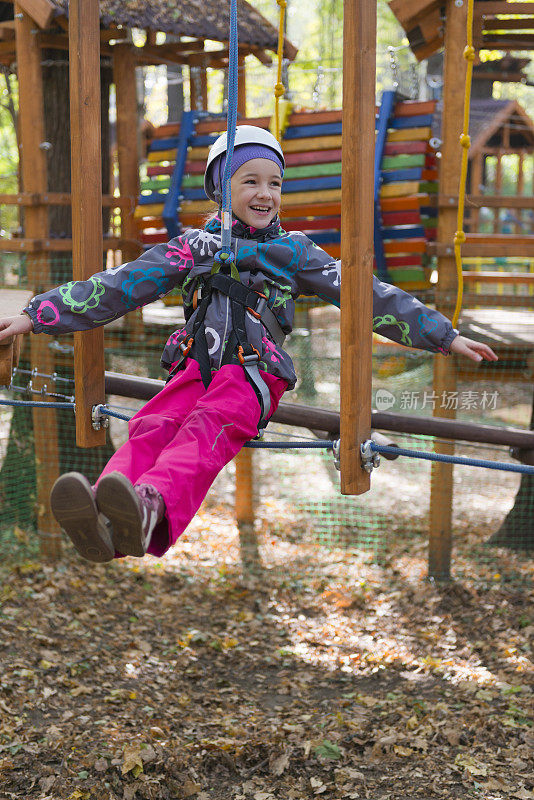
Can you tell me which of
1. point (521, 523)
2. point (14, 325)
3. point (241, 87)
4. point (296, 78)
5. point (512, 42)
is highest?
point (296, 78)

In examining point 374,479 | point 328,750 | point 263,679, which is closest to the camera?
point 328,750

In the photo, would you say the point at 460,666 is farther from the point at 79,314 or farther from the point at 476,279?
the point at 79,314

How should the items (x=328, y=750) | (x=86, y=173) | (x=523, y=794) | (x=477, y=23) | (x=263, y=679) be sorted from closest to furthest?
1. (x=86, y=173)
2. (x=523, y=794)
3. (x=328, y=750)
4. (x=263, y=679)
5. (x=477, y=23)

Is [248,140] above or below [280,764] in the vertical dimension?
above

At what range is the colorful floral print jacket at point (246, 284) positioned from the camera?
264cm

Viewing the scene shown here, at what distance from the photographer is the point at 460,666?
14.6ft

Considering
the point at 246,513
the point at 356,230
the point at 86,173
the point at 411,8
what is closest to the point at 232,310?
the point at 356,230

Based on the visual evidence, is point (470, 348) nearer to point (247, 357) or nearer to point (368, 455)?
point (368, 455)

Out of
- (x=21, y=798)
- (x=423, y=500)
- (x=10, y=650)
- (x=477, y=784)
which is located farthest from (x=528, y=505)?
(x=21, y=798)

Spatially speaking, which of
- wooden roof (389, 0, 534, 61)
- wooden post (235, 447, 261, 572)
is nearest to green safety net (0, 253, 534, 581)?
wooden post (235, 447, 261, 572)

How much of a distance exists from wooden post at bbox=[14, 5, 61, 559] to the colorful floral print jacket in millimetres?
2624

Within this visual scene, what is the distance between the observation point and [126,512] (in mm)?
1984

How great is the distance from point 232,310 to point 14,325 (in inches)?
26.8

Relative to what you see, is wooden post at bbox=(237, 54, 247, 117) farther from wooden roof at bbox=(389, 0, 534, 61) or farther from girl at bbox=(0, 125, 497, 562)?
girl at bbox=(0, 125, 497, 562)
